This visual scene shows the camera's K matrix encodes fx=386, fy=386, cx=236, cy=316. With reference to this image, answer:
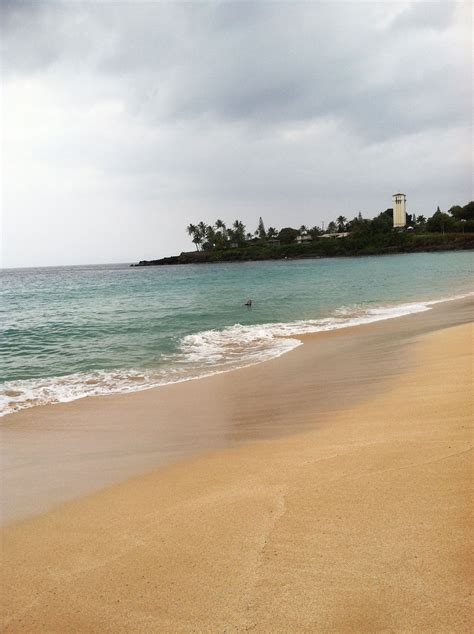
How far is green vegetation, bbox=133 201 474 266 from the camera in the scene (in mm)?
126125

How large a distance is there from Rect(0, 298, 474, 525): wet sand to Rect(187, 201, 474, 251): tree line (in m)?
143

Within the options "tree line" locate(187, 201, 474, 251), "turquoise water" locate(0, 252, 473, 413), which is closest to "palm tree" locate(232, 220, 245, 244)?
"tree line" locate(187, 201, 474, 251)

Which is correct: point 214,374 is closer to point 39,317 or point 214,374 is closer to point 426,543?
point 426,543

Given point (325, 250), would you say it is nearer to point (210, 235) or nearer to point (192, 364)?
point (210, 235)

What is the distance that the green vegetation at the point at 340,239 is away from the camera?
126125 mm

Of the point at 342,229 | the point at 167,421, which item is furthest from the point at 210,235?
the point at 167,421

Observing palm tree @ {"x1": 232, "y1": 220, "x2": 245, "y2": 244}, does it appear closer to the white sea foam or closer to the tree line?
the tree line

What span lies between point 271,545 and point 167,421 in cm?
367

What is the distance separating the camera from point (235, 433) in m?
5.37

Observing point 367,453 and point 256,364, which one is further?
point 256,364

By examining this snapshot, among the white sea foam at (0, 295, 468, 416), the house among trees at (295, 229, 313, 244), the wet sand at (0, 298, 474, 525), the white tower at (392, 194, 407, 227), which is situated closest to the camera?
the wet sand at (0, 298, 474, 525)

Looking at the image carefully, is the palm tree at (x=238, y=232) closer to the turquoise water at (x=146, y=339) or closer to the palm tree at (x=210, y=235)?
the palm tree at (x=210, y=235)

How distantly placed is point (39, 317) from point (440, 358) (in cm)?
2065

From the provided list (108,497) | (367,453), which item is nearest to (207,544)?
(108,497)
